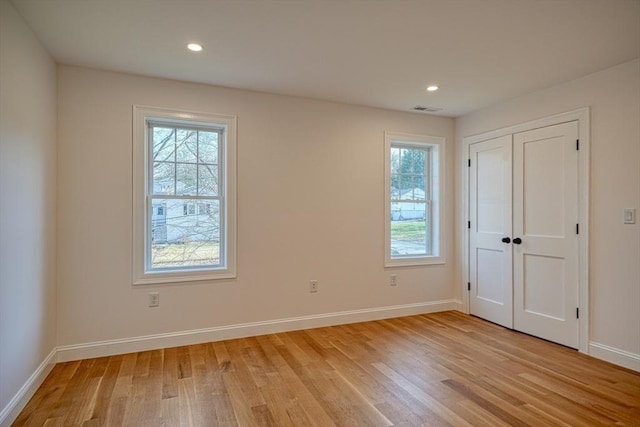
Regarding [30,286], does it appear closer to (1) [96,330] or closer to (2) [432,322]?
(1) [96,330]

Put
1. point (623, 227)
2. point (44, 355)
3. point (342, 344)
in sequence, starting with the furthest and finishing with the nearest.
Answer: point (342, 344), point (623, 227), point (44, 355)

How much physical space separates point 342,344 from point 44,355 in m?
2.46

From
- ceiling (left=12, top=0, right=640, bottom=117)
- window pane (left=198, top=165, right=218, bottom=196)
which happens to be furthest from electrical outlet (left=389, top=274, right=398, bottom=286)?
window pane (left=198, top=165, right=218, bottom=196)

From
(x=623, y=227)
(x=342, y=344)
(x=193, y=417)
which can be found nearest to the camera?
(x=193, y=417)

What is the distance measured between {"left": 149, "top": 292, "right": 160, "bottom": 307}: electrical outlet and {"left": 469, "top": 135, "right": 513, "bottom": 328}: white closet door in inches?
142

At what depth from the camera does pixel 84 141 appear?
3049 mm

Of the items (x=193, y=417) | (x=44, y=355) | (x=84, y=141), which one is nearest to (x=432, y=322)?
(x=193, y=417)

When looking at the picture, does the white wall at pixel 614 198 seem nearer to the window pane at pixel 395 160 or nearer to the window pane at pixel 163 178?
the window pane at pixel 395 160

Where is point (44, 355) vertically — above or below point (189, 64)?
below

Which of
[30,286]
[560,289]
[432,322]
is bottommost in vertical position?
[432,322]

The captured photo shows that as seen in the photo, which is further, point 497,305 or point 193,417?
point 497,305

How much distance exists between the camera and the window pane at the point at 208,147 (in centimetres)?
356

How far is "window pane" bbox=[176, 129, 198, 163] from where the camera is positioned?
347cm

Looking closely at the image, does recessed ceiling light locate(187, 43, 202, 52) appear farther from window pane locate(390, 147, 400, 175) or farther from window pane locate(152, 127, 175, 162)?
window pane locate(390, 147, 400, 175)
